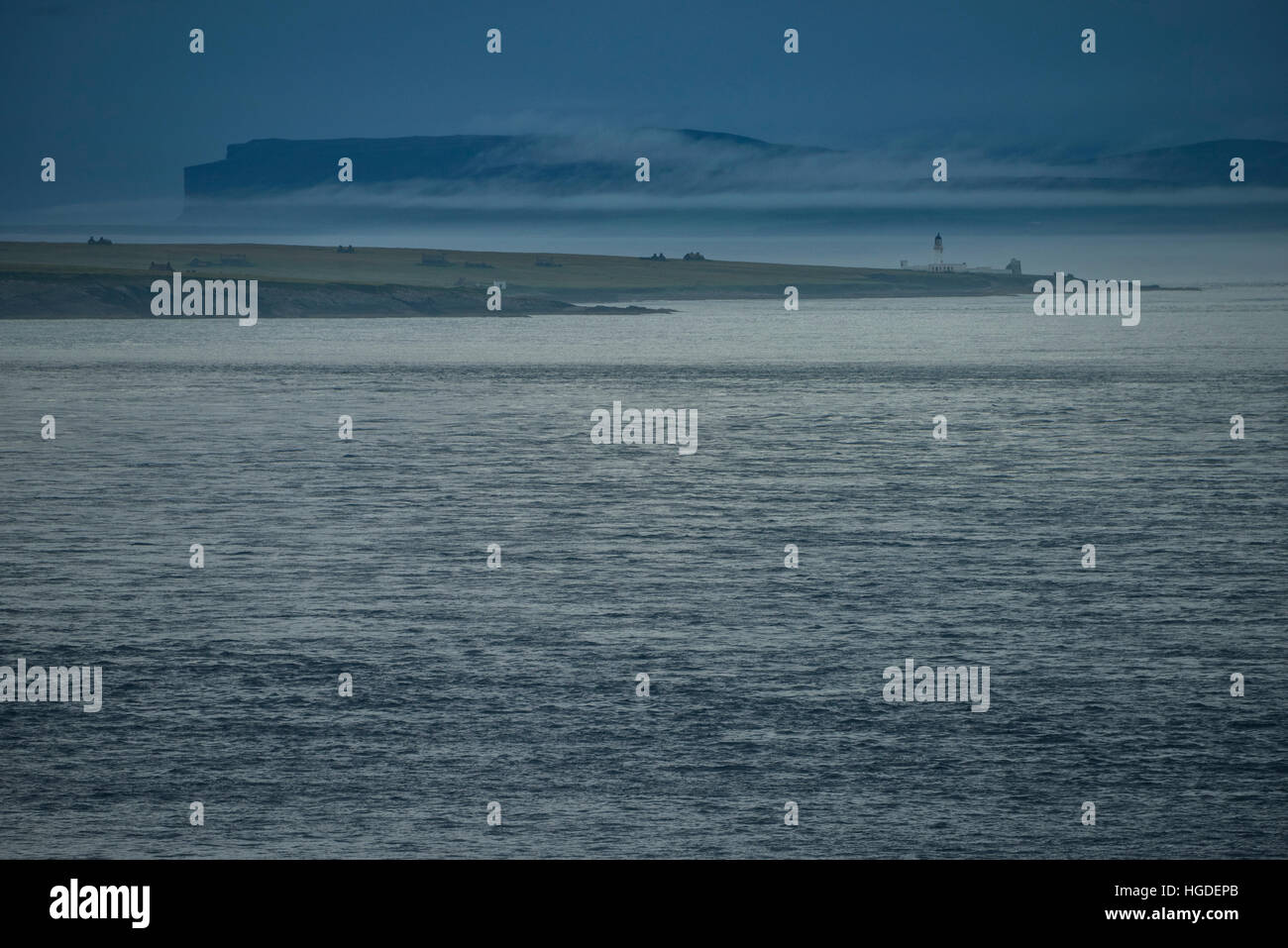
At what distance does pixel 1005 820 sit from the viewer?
28.3m

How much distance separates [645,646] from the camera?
40.1 m

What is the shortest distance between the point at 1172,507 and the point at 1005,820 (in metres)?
38.7

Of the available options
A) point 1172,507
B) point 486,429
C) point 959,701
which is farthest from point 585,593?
point 486,429

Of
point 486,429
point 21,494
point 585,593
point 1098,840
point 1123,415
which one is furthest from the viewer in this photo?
point 1123,415

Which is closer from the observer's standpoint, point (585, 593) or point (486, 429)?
point (585, 593)

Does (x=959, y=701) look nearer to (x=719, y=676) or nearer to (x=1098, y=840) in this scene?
(x=719, y=676)

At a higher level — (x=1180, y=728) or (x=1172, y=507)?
(x=1172, y=507)

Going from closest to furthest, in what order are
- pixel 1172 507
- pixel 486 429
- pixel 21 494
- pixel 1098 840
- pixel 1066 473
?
1. pixel 1098 840
2. pixel 1172 507
3. pixel 21 494
4. pixel 1066 473
5. pixel 486 429

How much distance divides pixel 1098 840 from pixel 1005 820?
175 cm

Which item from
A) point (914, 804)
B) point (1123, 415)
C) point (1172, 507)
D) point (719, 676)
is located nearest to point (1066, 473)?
point (1172, 507)

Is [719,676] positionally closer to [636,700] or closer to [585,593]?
[636,700]

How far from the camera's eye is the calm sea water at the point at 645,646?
28.5 m

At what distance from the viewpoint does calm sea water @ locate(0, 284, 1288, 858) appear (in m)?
28.5

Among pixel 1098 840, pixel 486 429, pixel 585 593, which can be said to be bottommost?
pixel 1098 840
